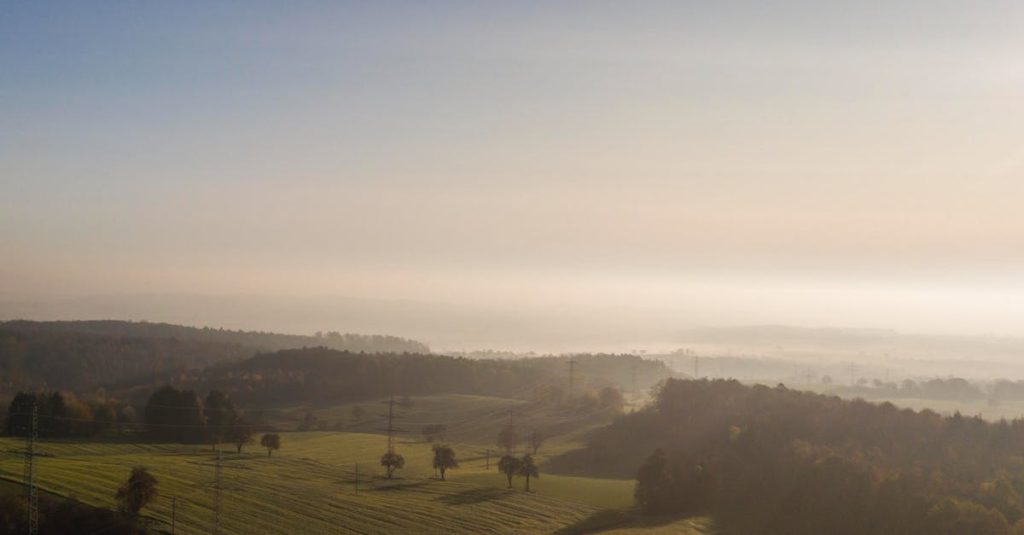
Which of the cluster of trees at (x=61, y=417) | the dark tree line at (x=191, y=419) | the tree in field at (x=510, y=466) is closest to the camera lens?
the tree in field at (x=510, y=466)

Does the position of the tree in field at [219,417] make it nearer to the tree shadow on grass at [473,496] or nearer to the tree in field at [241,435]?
→ the tree in field at [241,435]

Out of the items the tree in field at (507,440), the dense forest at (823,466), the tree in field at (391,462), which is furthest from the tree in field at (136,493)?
the tree in field at (507,440)

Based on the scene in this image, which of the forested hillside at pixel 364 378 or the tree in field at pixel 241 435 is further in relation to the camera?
the forested hillside at pixel 364 378

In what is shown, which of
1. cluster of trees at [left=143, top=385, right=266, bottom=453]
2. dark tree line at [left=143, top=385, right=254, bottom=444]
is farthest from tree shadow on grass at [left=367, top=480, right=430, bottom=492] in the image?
dark tree line at [left=143, top=385, right=254, bottom=444]

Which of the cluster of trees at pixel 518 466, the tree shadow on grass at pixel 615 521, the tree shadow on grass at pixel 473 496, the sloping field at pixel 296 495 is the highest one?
the cluster of trees at pixel 518 466

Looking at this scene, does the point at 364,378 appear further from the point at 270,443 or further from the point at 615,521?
the point at 615,521

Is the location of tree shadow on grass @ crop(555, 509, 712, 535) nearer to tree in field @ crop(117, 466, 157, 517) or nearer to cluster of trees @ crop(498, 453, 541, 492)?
cluster of trees @ crop(498, 453, 541, 492)
